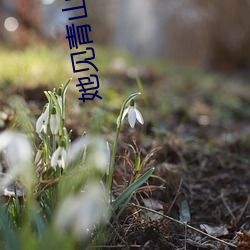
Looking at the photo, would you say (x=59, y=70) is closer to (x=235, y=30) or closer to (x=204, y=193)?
(x=204, y=193)

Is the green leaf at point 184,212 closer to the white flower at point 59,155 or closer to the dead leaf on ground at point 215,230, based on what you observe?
the dead leaf on ground at point 215,230

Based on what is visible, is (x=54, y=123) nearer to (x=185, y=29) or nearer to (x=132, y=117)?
(x=132, y=117)

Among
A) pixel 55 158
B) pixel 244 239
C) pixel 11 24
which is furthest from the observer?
pixel 11 24

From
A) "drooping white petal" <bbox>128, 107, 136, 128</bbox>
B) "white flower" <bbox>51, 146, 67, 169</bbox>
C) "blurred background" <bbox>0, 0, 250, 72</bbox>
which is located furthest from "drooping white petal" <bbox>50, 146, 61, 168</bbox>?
"blurred background" <bbox>0, 0, 250, 72</bbox>

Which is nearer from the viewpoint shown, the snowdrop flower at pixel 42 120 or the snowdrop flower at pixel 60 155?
the snowdrop flower at pixel 60 155

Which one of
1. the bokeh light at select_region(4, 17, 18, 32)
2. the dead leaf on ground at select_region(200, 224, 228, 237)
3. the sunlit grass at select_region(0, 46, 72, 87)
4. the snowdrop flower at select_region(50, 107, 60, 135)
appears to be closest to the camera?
the snowdrop flower at select_region(50, 107, 60, 135)

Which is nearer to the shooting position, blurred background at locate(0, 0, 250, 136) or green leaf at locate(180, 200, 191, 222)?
green leaf at locate(180, 200, 191, 222)

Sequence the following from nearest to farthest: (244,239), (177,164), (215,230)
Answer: (244,239)
(215,230)
(177,164)

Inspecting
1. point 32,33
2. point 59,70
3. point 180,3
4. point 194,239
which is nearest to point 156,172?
point 194,239

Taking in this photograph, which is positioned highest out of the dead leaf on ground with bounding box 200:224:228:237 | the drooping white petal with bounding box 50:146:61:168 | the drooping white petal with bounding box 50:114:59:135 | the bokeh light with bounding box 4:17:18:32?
the bokeh light with bounding box 4:17:18:32

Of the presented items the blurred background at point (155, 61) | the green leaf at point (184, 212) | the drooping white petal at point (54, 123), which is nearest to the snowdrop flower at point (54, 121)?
the drooping white petal at point (54, 123)

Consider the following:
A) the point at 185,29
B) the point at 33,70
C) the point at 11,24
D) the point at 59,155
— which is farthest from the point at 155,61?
the point at 59,155

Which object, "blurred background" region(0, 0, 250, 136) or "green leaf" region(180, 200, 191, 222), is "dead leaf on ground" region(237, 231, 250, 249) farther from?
"blurred background" region(0, 0, 250, 136)

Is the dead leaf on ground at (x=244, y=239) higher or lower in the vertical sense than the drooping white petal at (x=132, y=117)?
lower
